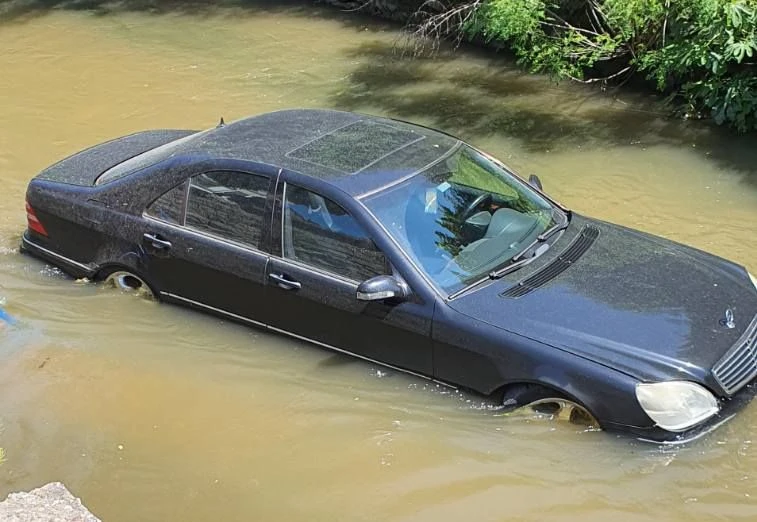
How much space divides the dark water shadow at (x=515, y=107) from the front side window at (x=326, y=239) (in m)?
4.91

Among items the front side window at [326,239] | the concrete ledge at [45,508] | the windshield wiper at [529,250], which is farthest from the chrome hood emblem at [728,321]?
the concrete ledge at [45,508]

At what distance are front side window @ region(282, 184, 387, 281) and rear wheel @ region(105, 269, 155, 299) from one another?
146cm

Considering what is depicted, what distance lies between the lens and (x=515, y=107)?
1120cm

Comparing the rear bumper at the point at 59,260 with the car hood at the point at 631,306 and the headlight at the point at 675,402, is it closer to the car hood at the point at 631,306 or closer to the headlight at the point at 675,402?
the car hood at the point at 631,306

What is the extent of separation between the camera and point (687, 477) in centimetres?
459

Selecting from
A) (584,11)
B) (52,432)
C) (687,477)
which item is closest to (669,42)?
(584,11)

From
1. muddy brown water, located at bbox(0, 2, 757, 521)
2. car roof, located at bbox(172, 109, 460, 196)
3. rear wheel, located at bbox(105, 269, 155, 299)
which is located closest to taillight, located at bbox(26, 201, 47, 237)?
muddy brown water, located at bbox(0, 2, 757, 521)

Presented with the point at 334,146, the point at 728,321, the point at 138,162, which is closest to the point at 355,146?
the point at 334,146

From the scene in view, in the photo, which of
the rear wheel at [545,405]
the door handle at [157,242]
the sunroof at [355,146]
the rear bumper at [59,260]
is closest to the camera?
the rear wheel at [545,405]

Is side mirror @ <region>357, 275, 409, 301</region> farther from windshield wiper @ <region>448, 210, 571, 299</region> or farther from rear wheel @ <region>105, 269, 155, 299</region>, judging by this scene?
rear wheel @ <region>105, 269, 155, 299</region>

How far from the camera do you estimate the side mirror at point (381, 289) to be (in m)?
5.01

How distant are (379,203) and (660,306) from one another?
1.71m

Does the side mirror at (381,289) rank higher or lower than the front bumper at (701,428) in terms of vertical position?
higher

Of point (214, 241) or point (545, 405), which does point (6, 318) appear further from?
point (545, 405)
